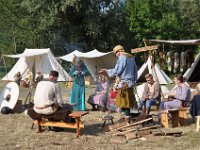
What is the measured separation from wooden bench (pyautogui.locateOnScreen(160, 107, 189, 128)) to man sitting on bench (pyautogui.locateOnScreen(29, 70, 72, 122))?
6.20 ft

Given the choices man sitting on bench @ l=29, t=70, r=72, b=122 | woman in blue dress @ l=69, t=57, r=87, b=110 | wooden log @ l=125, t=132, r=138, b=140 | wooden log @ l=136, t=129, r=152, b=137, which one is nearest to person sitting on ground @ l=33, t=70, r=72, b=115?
man sitting on bench @ l=29, t=70, r=72, b=122

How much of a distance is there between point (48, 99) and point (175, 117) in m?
2.49

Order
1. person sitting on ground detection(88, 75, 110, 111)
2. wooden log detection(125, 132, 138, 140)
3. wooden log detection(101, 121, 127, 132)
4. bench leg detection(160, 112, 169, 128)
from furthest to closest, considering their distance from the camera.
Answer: person sitting on ground detection(88, 75, 110, 111) → bench leg detection(160, 112, 169, 128) → wooden log detection(101, 121, 127, 132) → wooden log detection(125, 132, 138, 140)

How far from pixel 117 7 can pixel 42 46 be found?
5.93m

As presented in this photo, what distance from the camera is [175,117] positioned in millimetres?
8242

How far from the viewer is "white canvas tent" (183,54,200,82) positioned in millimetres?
15406

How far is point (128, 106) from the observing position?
7.71 meters

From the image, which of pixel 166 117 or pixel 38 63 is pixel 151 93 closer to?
pixel 166 117

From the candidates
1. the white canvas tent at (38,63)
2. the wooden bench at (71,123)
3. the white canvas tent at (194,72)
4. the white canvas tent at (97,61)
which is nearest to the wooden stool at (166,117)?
the wooden bench at (71,123)

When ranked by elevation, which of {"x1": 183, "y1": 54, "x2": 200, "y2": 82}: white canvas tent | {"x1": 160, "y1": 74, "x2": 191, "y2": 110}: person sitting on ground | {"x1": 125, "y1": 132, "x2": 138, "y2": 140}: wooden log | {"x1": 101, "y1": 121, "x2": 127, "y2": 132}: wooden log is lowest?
{"x1": 125, "y1": 132, "x2": 138, "y2": 140}: wooden log

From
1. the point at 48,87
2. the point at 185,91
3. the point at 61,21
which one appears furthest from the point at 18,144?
the point at 61,21

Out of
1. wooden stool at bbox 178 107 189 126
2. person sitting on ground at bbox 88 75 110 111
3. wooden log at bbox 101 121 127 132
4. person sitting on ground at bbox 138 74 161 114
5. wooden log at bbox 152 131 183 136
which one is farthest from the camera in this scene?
person sitting on ground at bbox 88 75 110 111

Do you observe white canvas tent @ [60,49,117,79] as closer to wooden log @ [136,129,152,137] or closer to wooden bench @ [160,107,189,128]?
wooden bench @ [160,107,189,128]

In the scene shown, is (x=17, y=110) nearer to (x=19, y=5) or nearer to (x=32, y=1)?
(x=32, y=1)
